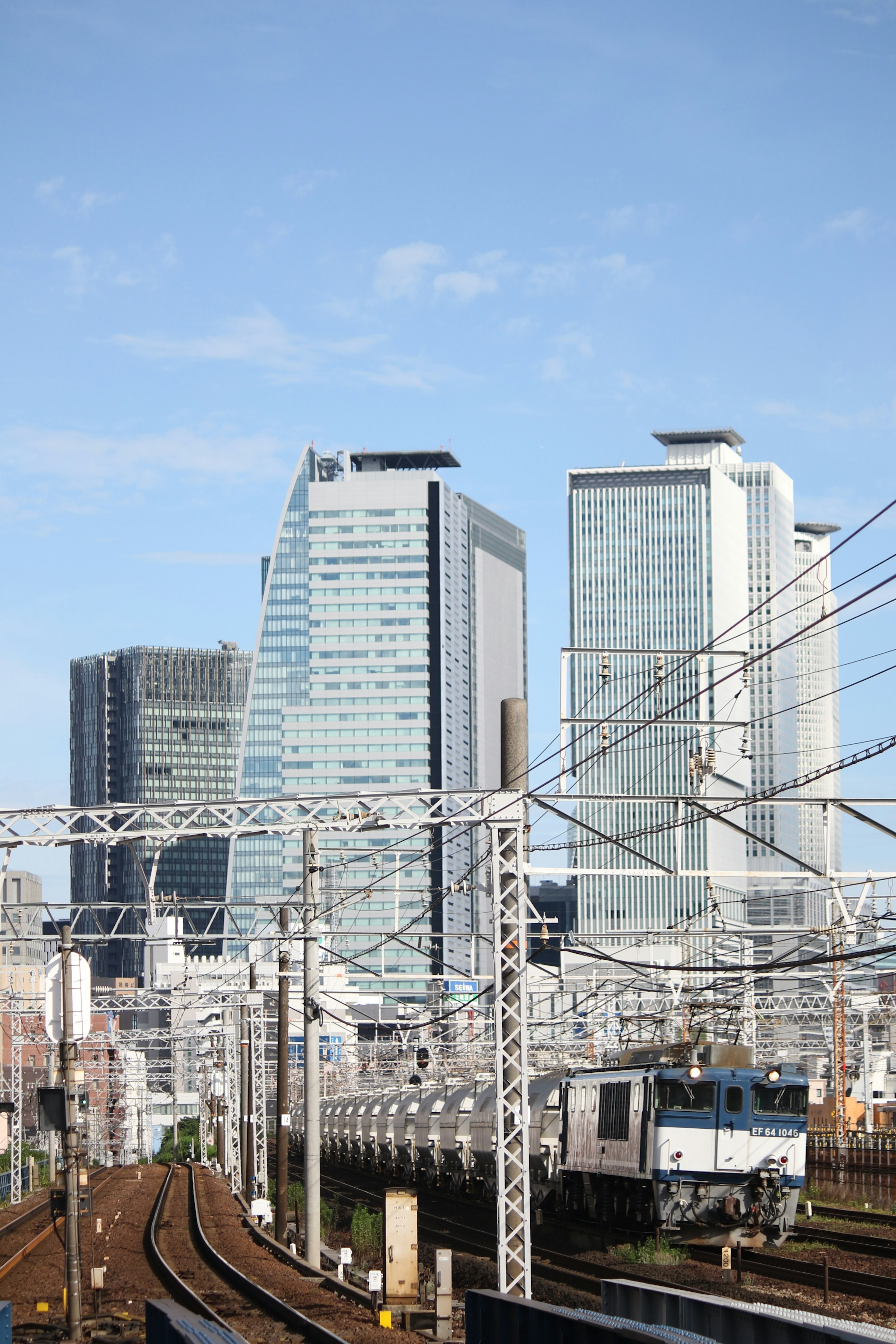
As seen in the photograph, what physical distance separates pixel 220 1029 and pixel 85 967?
1850 inches

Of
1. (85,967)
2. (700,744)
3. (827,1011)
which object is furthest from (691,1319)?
(827,1011)

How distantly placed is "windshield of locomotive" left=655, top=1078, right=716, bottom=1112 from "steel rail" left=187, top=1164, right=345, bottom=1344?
7.36 meters

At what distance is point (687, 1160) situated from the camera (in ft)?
88.6

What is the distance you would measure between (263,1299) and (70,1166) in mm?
3721

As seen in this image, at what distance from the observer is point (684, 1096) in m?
27.4

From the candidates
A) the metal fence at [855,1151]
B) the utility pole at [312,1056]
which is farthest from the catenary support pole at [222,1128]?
the utility pole at [312,1056]

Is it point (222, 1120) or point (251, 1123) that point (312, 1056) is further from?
point (222, 1120)

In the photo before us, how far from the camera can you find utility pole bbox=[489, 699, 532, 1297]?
66.3 feet

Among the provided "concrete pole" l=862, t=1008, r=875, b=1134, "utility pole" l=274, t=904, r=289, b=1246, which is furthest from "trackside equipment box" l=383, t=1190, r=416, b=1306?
"concrete pole" l=862, t=1008, r=875, b=1134

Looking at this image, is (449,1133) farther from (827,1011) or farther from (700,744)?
(700,744)

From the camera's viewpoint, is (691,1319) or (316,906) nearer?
(691,1319)

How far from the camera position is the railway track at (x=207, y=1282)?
20516 millimetres

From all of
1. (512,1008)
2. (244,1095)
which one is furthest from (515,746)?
(244,1095)

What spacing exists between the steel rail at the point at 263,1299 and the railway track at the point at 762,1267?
165 inches
